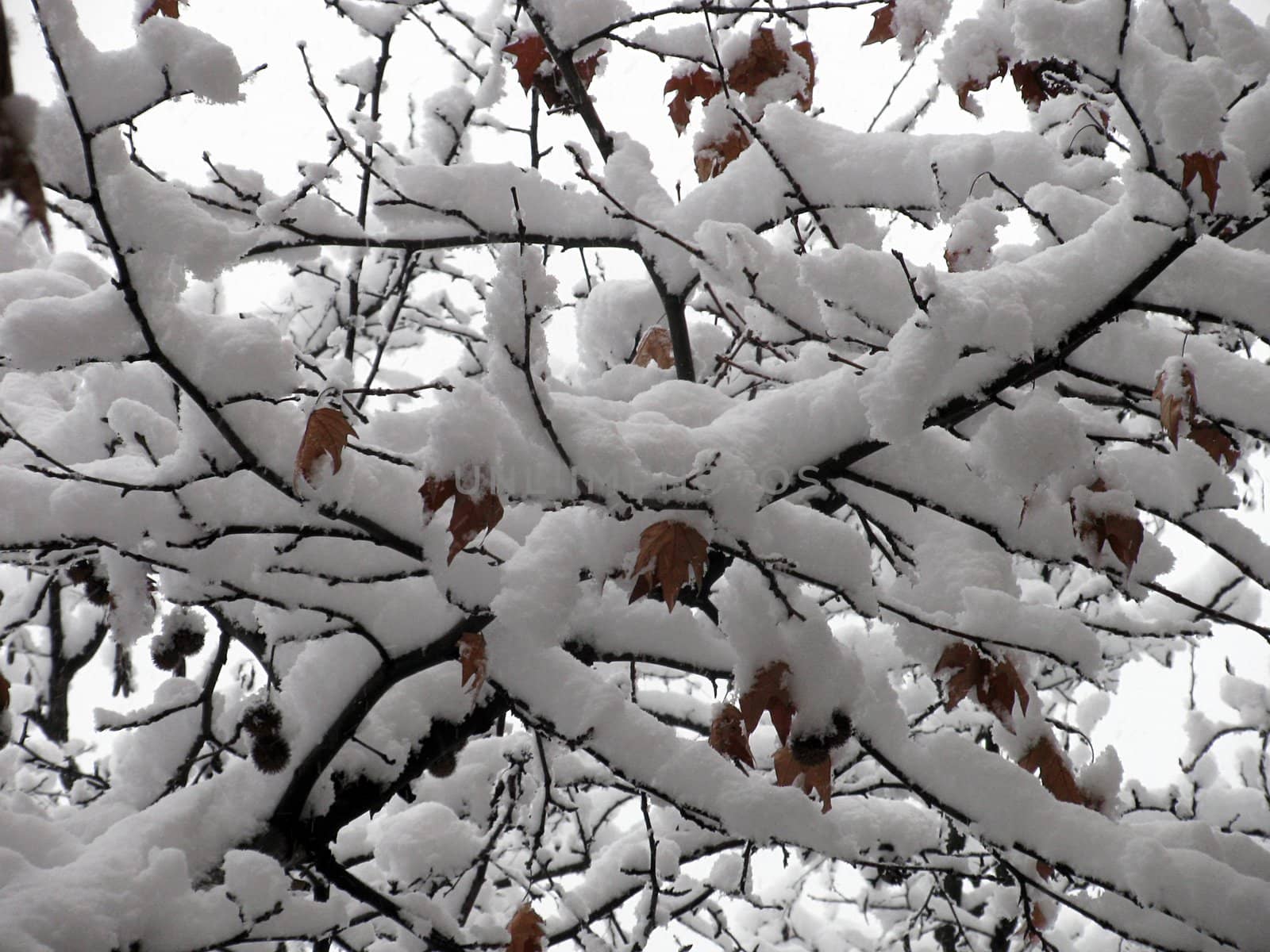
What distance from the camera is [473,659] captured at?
1.76 meters

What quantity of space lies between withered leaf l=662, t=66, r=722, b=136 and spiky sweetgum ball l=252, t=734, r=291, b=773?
2.23m

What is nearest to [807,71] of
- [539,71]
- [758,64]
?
[758,64]

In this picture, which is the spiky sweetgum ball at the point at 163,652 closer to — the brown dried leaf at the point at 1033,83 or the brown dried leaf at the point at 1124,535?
the brown dried leaf at the point at 1124,535

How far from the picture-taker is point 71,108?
1166mm

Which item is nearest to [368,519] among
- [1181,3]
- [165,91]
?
[165,91]

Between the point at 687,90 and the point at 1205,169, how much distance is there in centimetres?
185

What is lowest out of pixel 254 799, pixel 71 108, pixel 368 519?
pixel 254 799

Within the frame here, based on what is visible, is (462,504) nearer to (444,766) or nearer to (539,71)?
(444,766)

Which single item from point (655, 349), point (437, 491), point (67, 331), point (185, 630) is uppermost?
point (655, 349)

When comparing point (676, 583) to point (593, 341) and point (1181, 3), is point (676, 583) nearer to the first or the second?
point (1181, 3)

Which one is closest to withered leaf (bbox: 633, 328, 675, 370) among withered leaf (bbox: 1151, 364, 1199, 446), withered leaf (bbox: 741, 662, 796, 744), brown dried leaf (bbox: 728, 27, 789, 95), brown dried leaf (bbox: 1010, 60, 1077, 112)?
brown dried leaf (bbox: 728, 27, 789, 95)

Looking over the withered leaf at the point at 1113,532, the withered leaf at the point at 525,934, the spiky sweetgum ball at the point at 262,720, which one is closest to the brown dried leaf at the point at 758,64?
the withered leaf at the point at 1113,532

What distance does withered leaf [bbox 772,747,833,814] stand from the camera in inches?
71.2

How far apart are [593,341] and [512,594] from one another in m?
1.78
